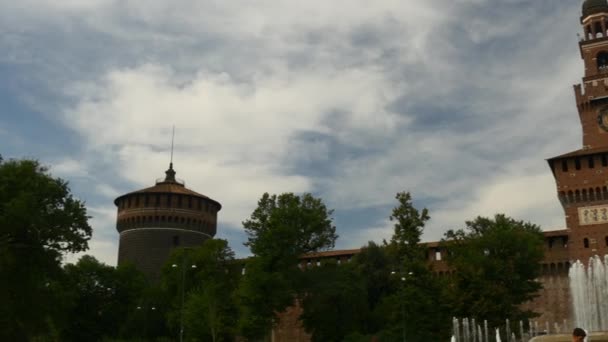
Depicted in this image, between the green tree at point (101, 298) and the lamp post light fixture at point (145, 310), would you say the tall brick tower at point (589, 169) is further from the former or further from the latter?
the green tree at point (101, 298)

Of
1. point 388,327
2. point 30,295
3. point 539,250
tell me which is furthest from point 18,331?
point 539,250

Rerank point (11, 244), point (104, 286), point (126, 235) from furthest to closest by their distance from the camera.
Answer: point (126, 235)
point (104, 286)
point (11, 244)

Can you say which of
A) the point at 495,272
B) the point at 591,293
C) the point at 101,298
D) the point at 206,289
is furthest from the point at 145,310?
the point at 591,293

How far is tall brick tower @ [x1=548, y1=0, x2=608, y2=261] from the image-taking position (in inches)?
1918

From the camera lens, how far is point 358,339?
134ft

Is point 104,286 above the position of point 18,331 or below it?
above

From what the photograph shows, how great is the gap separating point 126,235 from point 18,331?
27.2 metres

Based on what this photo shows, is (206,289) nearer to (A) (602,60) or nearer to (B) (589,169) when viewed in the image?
(B) (589,169)

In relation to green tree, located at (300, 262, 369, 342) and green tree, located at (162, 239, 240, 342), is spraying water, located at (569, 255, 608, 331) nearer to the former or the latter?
green tree, located at (300, 262, 369, 342)

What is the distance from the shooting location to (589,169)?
50.2 metres

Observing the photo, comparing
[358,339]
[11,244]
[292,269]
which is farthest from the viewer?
[292,269]

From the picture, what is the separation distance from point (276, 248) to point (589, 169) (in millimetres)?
24331

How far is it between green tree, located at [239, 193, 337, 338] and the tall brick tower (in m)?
17.9

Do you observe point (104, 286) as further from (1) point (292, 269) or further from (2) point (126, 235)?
(1) point (292, 269)
